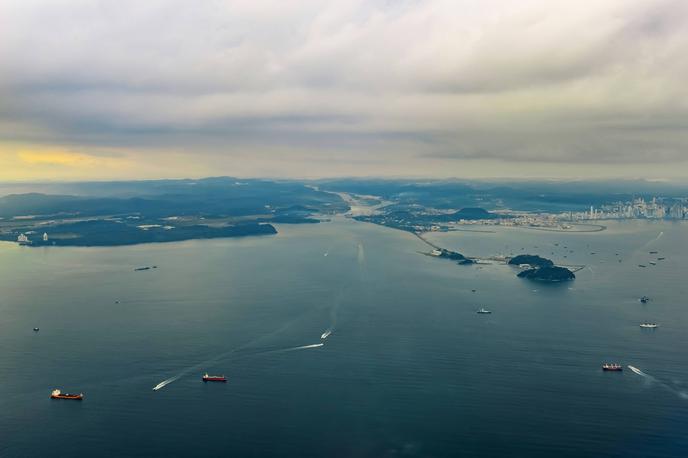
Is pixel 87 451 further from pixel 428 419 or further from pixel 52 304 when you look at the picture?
→ pixel 52 304

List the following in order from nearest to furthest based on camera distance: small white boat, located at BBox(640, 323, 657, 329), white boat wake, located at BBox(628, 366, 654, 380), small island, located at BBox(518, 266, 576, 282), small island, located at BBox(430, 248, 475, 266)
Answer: white boat wake, located at BBox(628, 366, 654, 380) < small white boat, located at BBox(640, 323, 657, 329) < small island, located at BBox(518, 266, 576, 282) < small island, located at BBox(430, 248, 475, 266)

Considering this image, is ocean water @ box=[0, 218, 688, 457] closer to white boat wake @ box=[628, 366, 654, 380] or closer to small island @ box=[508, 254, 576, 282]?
white boat wake @ box=[628, 366, 654, 380]

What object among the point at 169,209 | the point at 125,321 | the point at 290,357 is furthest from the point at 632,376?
the point at 169,209

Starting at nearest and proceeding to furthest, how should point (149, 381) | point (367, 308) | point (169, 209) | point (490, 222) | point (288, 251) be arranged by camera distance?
point (149, 381)
point (367, 308)
point (288, 251)
point (490, 222)
point (169, 209)

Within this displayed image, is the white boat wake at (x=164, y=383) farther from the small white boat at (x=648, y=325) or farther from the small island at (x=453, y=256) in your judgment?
the small island at (x=453, y=256)

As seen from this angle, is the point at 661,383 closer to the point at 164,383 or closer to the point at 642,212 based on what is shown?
the point at 164,383

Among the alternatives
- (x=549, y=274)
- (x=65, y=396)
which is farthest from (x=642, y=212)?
(x=65, y=396)

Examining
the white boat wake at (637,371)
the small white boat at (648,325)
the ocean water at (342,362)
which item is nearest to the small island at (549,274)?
the ocean water at (342,362)

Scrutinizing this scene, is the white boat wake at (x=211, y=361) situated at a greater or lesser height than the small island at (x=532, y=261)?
lesser

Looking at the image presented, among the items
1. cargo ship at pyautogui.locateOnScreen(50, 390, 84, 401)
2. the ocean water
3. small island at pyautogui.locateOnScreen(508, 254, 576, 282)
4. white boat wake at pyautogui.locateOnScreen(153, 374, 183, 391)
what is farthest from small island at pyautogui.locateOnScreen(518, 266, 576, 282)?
cargo ship at pyautogui.locateOnScreen(50, 390, 84, 401)
